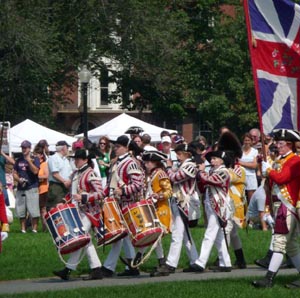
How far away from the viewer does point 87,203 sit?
15977 millimetres

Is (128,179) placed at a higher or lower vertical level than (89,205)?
higher

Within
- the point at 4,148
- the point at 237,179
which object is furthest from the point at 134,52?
the point at 237,179

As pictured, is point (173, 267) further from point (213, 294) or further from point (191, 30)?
point (191, 30)

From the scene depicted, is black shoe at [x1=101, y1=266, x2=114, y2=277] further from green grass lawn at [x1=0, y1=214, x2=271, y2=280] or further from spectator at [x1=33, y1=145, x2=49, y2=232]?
spectator at [x1=33, y1=145, x2=49, y2=232]

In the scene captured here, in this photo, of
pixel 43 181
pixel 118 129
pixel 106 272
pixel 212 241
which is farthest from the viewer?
pixel 118 129

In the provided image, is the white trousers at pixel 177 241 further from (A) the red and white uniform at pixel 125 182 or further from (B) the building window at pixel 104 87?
(B) the building window at pixel 104 87

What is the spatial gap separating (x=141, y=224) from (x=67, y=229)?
0.94 m

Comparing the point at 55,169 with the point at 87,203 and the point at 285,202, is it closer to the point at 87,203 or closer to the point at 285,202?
the point at 87,203

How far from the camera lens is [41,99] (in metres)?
45.8

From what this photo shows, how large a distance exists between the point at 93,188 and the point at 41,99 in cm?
3006

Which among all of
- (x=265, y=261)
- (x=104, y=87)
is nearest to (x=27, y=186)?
(x=265, y=261)

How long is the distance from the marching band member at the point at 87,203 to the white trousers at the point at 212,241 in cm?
149

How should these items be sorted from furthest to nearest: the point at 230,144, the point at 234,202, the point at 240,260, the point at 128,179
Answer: the point at 234,202
the point at 240,260
the point at 230,144
the point at 128,179

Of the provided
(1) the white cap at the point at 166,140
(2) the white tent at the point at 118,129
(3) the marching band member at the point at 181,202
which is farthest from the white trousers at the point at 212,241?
(2) the white tent at the point at 118,129
